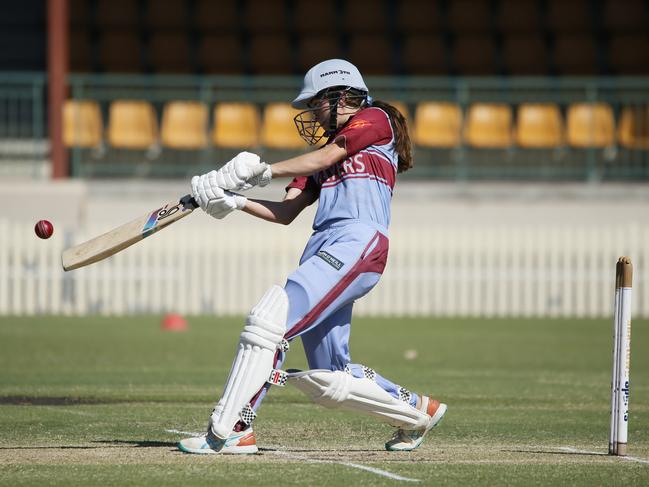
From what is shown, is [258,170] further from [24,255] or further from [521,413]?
[24,255]

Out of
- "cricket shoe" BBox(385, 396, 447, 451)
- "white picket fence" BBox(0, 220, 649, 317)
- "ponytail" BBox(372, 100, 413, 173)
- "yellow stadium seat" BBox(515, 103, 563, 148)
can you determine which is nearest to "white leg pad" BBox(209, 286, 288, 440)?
"cricket shoe" BBox(385, 396, 447, 451)

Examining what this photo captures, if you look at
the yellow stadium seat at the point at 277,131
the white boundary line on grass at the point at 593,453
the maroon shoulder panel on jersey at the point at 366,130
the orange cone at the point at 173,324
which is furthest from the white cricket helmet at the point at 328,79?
the yellow stadium seat at the point at 277,131

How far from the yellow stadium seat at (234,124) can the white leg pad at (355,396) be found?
13873 millimetres

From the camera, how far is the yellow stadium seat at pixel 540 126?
67.5 feet

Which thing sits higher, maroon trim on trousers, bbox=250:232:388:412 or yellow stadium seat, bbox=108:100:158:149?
yellow stadium seat, bbox=108:100:158:149

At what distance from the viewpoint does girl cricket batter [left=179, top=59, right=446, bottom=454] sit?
20.7 feet

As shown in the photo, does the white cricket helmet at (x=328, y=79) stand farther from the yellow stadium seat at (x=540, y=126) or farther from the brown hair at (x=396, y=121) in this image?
the yellow stadium seat at (x=540, y=126)

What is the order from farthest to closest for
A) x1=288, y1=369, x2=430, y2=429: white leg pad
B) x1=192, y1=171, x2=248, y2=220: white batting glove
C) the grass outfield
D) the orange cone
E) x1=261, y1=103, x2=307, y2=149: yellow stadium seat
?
x1=261, y1=103, x2=307, y2=149: yellow stadium seat < the orange cone < x1=192, y1=171, x2=248, y2=220: white batting glove < x1=288, y1=369, x2=430, y2=429: white leg pad < the grass outfield

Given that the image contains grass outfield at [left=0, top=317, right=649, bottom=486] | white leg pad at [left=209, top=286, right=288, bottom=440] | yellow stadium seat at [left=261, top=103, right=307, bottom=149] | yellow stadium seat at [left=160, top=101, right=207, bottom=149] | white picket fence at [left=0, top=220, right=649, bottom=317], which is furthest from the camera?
yellow stadium seat at [left=261, top=103, right=307, bottom=149]

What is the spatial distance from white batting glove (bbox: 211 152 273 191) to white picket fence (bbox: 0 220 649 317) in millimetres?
11844

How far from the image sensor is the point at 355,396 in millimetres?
6492

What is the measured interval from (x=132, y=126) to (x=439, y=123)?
4960mm

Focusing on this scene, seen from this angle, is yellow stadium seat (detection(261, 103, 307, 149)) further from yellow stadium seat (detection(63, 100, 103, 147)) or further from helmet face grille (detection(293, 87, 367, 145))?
helmet face grille (detection(293, 87, 367, 145))

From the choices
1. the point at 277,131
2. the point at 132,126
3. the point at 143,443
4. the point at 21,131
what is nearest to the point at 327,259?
the point at 143,443
